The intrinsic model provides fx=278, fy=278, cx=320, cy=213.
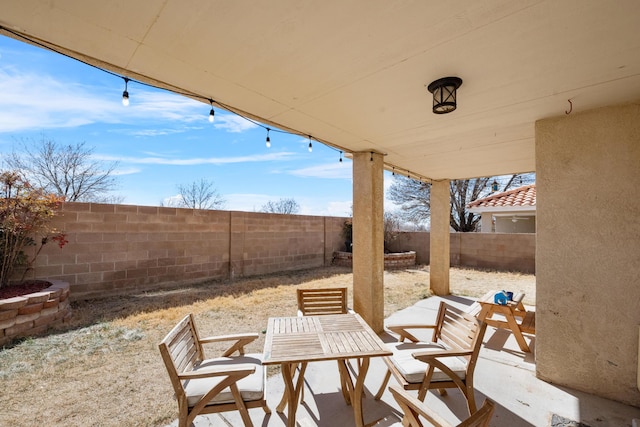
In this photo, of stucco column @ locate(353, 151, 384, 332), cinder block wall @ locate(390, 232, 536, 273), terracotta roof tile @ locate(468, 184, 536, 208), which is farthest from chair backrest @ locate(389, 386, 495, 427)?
terracotta roof tile @ locate(468, 184, 536, 208)

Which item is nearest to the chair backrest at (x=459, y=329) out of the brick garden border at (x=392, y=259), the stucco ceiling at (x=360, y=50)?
the stucco ceiling at (x=360, y=50)

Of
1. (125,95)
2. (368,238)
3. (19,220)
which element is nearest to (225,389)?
(125,95)

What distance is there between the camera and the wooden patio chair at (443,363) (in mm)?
2107

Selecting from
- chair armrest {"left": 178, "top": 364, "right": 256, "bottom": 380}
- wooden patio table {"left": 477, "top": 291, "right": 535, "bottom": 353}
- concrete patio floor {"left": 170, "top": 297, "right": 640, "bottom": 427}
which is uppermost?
chair armrest {"left": 178, "top": 364, "right": 256, "bottom": 380}

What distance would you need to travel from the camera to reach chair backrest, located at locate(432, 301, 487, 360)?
221 centimetres

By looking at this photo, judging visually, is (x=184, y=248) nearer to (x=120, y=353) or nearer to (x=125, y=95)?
(x=120, y=353)

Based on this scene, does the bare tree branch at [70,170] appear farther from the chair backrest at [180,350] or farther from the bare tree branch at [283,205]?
the bare tree branch at [283,205]

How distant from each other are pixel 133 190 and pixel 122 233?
43.7 feet

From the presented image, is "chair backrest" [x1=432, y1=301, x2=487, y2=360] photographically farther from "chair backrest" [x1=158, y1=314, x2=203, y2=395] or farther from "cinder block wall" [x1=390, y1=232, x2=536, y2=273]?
"cinder block wall" [x1=390, y1=232, x2=536, y2=273]

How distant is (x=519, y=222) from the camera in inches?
519

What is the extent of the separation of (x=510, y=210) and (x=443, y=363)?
469 inches

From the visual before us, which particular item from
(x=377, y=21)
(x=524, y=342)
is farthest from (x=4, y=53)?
(x=524, y=342)

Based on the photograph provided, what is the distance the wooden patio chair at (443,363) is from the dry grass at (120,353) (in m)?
1.93

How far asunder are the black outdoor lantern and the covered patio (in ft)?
0.21
